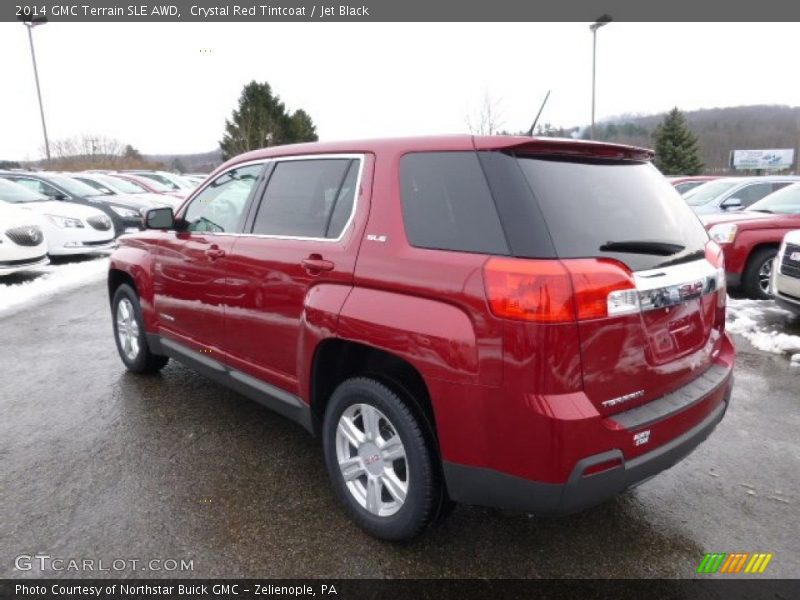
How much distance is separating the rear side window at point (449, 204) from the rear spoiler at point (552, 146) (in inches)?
3.5

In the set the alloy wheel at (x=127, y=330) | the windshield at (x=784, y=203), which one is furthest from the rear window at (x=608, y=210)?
the windshield at (x=784, y=203)

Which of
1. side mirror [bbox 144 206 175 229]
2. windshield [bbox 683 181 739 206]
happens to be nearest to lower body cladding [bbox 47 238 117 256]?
side mirror [bbox 144 206 175 229]

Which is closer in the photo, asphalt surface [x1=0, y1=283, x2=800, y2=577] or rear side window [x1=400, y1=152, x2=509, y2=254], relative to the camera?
rear side window [x1=400, y1=152, x2=509, y2=254]

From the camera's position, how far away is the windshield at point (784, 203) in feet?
24.6

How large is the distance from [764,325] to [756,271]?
4.62 ft

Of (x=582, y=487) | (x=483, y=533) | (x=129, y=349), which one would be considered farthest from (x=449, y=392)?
(x=129, y=349)

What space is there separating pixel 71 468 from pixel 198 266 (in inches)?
55.9

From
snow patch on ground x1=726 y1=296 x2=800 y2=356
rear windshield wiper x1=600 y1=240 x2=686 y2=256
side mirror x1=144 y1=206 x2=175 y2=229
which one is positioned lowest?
snow patch on ground x1=726 y1=296 x2=800 y2=356

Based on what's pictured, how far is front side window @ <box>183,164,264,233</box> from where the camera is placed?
11.9 ft

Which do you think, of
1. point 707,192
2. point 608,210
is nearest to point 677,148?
point 707,192

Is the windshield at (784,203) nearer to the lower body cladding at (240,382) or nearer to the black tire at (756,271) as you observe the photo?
the black tire at (756,271)

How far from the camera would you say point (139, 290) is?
14.9 feet

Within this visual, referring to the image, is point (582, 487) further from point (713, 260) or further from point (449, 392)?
point (713, 260)

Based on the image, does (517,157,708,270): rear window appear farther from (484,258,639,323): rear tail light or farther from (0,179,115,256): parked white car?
(0,179,115,256): parked white car
